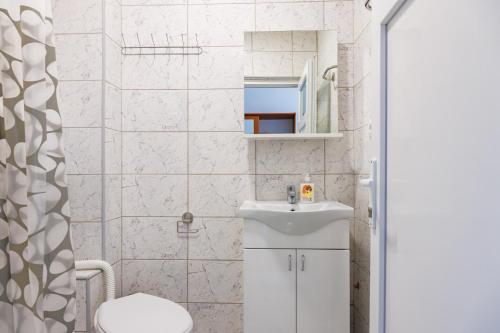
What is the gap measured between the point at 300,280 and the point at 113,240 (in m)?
1.16

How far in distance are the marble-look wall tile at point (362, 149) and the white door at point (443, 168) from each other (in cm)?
83

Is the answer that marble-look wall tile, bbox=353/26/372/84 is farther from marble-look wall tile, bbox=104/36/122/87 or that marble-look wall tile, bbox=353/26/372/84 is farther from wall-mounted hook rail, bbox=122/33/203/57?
marble-look wall tile, bbox=104/36/122/87

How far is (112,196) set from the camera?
6.45 feet

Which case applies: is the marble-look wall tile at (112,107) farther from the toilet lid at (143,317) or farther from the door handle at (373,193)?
the door handle at (373,193)

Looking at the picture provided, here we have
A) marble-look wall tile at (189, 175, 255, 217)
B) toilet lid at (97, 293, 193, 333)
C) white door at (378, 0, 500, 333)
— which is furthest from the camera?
marble-look wall tile at (189, 175, 255, 217)

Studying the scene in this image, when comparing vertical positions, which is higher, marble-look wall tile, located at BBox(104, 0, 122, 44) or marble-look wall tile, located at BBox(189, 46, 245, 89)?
marble-look wall tile, located at BBox(104, 0, 122, 44)

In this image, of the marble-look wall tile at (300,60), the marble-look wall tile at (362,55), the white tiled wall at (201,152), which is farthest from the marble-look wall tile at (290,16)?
the marble-look wall tile at (362,55)

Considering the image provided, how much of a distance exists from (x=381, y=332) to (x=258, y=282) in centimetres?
84

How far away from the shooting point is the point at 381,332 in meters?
0.95

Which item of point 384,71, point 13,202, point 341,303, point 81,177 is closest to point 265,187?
point 341,303

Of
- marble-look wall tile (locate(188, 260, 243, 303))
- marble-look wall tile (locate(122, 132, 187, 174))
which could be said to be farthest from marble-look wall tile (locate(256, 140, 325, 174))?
marble-look wall tile (locate(188, 260, 243, 303))

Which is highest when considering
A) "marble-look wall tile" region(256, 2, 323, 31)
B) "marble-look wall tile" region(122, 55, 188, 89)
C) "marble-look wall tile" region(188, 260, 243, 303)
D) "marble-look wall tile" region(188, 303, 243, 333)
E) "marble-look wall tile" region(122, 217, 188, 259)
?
"marble-look wall tile" region(256, 2, 323, 31)

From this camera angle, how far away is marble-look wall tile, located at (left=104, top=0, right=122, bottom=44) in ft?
6.29

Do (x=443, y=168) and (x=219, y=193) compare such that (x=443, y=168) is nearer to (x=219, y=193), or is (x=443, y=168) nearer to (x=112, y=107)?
(x=219, y=193)
